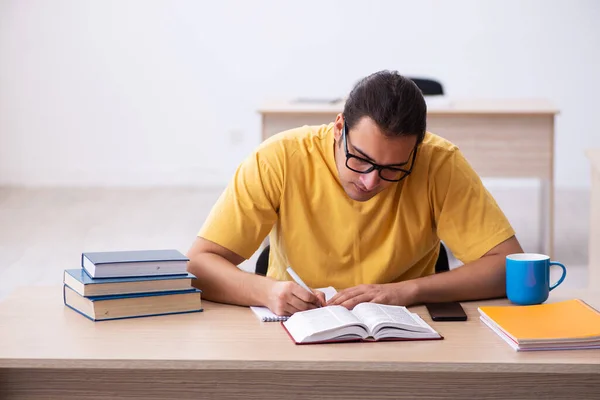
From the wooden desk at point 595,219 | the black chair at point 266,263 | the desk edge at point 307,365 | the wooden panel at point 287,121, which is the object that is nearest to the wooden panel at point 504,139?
the wooden panel at point 287,121

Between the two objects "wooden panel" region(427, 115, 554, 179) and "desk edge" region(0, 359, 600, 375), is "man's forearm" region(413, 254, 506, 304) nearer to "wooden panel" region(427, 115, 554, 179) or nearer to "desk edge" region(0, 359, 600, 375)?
"desk edge" region(0, 359, 600, 375)

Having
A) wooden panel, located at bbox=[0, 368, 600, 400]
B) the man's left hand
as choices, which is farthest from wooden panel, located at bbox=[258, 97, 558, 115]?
wooden panel, located at bbox=[0, 368, 600, 400]

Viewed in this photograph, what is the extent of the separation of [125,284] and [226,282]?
0.75 ft

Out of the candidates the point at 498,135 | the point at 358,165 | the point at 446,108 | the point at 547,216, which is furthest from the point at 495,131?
the point at 358,165

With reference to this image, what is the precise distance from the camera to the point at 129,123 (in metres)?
6.80

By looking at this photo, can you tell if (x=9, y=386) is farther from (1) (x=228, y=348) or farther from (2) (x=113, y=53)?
(2) (x=113, y=53)

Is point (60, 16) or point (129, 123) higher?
point (60, 16)

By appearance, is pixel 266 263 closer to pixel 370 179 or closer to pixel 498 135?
pixel 370 179

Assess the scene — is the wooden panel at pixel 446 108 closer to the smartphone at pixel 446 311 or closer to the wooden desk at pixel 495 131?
the wooden desk at pixel 495 131

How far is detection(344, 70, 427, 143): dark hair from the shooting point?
175cm

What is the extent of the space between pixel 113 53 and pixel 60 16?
0.48 meters

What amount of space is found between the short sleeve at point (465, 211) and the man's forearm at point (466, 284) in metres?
0.06

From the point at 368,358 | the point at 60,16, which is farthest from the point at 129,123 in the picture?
the point at 368,358

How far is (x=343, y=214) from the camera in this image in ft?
6.68
